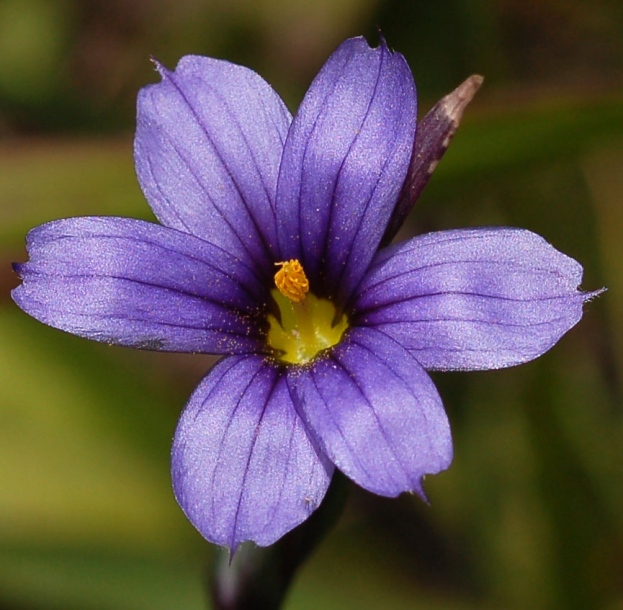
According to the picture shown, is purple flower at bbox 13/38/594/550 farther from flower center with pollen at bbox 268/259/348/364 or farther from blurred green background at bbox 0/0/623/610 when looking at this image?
blurred green background at bbox 0/0/623/610

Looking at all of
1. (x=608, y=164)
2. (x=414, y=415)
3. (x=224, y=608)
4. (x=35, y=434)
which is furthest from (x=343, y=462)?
(x=608, y=164)

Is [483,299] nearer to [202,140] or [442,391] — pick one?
[202,140]

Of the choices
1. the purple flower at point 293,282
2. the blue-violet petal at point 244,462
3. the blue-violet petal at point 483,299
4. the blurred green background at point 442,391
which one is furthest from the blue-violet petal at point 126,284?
the blurred green background at point 442,391

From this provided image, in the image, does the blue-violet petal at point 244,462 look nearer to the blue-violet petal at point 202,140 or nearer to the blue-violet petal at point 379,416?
the blue-violet petal at point 379,416

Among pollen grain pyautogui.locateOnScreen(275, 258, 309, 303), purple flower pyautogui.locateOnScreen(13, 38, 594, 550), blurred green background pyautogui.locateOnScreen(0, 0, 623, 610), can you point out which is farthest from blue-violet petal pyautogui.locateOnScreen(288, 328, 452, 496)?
blurred green background pyautogui.locateOnScreen(0, 0, 623, 610)

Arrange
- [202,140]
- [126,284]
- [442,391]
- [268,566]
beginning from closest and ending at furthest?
[126,284]
[202,140]
[268,566]
[442,391]

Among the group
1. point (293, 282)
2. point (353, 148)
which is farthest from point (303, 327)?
point (353, 148)
